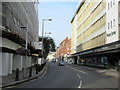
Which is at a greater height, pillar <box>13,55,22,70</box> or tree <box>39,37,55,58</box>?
tree <box>39,37,55,58</box>

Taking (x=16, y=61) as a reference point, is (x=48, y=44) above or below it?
above

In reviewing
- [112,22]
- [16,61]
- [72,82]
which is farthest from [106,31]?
[72,82]

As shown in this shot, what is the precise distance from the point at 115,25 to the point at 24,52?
23.1 m

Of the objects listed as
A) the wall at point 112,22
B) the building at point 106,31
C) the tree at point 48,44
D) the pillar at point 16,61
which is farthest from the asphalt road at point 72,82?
the tree at point 48,44

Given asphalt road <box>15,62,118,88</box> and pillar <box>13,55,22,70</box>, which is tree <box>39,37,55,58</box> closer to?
pillar <box>13,55,22,70</box>

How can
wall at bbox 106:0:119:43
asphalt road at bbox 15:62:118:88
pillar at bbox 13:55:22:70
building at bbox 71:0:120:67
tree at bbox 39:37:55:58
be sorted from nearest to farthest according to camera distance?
asphalt road at bbox 15:62:118:88, pillar at bbox 13:55:22:70, building at bbox 71:0:120:67, wall at bbox 106:0:119:43, tree at bbox 39:37:55:58

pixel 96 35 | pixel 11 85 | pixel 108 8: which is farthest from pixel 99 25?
pixel 11 85

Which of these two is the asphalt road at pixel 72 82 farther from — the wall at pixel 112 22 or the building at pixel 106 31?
the wall at pixel 112 22

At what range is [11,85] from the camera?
1686cm

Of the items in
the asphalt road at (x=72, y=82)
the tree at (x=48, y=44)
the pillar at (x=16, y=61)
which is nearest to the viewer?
the asphalt road at (x=72, y=82)

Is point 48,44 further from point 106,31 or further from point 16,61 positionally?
point 16,61

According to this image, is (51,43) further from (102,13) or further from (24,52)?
(24,52)

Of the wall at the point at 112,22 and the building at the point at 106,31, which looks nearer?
the building at the point at 106,31

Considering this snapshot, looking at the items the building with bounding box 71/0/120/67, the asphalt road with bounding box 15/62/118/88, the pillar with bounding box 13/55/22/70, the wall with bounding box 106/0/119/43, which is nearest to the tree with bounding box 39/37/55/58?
the building with bounding box 71/0/120/67
